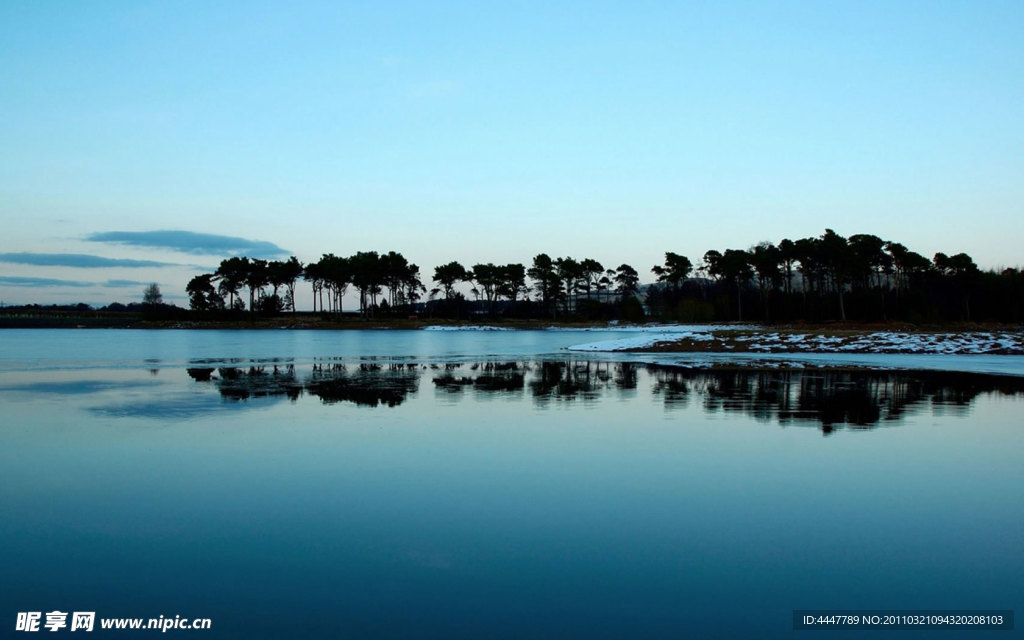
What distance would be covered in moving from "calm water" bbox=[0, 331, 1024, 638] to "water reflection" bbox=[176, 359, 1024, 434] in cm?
62

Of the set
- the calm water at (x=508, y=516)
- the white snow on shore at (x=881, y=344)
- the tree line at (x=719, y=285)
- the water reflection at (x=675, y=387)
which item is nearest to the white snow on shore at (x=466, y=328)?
the tree line at (x=719, y=285)

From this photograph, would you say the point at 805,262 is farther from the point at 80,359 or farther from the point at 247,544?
the point at 247,544

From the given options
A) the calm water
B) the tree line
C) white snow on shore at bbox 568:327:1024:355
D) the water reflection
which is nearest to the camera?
the calm water

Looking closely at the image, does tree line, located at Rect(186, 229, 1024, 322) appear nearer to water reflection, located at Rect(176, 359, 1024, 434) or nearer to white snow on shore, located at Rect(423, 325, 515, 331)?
white snow on shore, located at Rect(423, 325, 515, 331)

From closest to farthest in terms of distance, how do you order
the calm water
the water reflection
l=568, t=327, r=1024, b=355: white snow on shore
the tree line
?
1. the calm water
2. the water reflection
3. l=568, t=327, r=1024, b=355: white snow on shore
4. the tree line

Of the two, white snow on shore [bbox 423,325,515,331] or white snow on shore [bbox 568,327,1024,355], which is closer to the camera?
white snow on shore [bbox 568,327,1024,355]

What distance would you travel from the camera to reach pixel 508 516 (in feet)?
26.1

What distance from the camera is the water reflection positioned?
17064 millimetres

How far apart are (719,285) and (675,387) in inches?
5155

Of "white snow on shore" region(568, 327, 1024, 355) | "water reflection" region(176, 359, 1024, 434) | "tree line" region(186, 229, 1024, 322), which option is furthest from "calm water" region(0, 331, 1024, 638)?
"tree line" region(186, 229, 1024, 322)

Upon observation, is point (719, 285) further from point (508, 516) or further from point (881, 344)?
point (508, 516)

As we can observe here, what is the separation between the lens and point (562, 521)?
7793 mm

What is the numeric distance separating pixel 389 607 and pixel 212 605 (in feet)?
4.99

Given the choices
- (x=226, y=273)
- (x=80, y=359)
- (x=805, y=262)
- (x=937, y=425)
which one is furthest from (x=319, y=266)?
(x=937, y=425)
